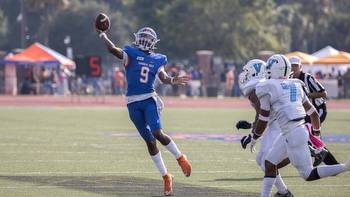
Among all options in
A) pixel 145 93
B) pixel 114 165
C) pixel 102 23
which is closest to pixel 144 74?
pixel 145 93

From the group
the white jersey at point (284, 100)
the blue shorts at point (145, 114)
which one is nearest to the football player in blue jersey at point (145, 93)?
the blue shorts at point (145, 114)

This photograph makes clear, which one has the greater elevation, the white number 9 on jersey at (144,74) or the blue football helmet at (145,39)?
the blue football helmet at (145,39)

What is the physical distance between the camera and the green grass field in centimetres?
1194

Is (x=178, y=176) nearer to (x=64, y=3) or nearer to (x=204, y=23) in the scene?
(x=204, y=23)

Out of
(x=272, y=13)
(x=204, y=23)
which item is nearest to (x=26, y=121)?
(x=204, y=23)

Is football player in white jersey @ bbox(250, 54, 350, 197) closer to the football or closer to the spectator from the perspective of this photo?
the football

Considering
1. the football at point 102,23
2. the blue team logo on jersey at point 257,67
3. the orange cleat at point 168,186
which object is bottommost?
the orange cleat at point 168,186

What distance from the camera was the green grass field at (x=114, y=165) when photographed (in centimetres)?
1194

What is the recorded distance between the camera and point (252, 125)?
11.8 metres

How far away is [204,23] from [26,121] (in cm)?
3601

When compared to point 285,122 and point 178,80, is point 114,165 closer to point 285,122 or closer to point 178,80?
point 178,80

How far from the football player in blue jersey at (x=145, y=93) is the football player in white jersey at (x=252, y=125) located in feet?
3.33

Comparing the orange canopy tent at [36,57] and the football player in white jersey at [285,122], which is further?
the orange canopy tent at [36,57]

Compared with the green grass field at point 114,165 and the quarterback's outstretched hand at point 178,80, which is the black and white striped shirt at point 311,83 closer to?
the green grass field at point 114,165
